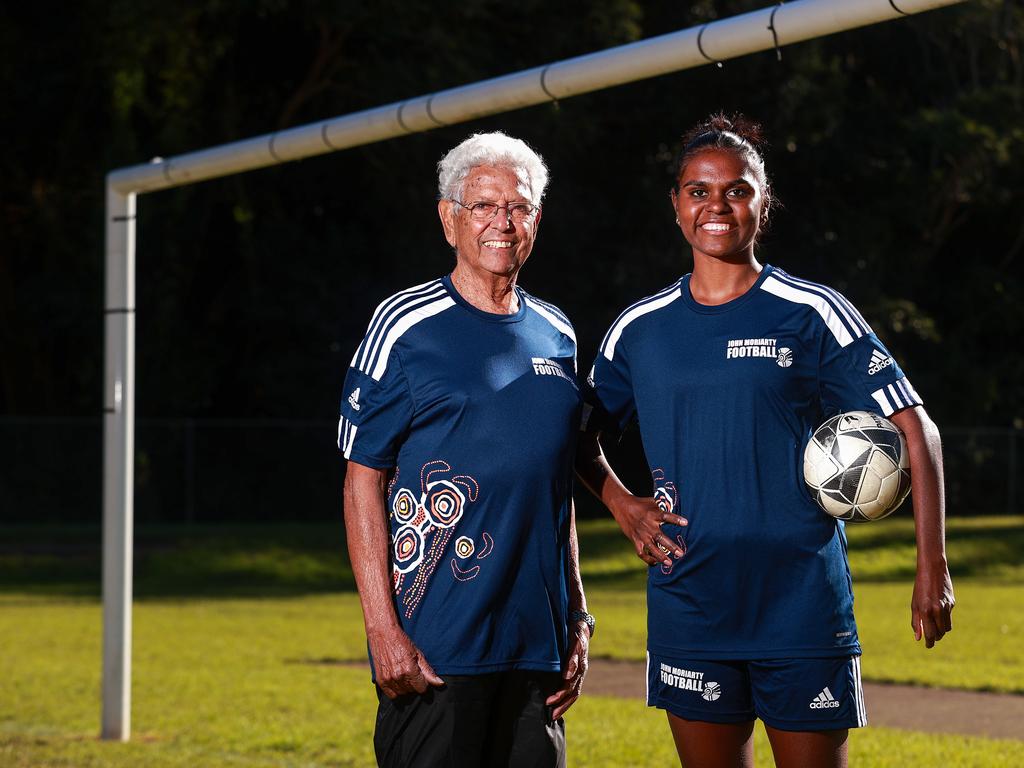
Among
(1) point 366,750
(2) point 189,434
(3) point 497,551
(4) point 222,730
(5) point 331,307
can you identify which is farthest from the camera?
(5) point 331,307

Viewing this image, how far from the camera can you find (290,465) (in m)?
28.8

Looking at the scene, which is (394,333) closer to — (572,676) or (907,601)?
(572,676)

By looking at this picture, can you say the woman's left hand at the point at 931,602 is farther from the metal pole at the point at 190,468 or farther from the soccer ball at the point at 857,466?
the metal pole at the point at 190,468

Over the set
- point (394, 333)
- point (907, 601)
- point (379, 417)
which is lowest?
point (907, 601)

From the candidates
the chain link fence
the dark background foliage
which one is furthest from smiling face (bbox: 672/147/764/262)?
the chain link fence

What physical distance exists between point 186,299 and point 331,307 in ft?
9.69

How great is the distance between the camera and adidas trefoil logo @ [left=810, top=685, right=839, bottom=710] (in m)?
4.16

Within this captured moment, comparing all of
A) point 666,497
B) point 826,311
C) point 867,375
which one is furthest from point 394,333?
point 867,375

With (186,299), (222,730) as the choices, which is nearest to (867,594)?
(222,730)

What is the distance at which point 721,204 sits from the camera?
436cm

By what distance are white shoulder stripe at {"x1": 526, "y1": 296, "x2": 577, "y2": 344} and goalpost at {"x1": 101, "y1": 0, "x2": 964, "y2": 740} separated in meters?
1.68

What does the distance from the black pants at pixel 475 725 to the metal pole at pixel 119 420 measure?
5018 millimetres

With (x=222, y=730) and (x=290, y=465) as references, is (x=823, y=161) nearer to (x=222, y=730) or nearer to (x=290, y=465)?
(x=290, y=465)

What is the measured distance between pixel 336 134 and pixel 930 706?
569 cm
